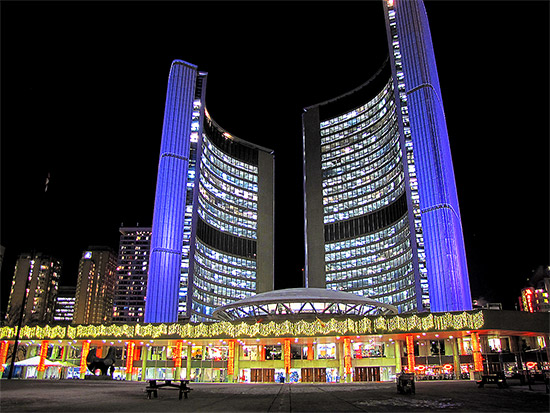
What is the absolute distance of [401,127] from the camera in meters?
125

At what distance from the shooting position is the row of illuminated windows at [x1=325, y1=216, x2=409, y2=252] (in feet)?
425

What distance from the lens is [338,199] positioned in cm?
15875

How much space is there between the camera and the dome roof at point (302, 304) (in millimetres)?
72312

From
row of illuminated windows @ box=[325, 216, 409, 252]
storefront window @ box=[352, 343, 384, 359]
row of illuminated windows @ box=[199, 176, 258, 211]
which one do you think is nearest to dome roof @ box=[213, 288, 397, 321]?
storefront window @ box=[352, 343, 384, 359]

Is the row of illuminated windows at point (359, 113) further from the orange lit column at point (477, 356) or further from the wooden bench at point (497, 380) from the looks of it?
the wooden bench at point (497, 380)

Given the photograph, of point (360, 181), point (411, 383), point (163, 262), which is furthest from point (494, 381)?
point (360, 181)

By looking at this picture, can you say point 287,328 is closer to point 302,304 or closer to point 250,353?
point 250,353

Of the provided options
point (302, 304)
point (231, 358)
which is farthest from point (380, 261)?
point (231, 358)

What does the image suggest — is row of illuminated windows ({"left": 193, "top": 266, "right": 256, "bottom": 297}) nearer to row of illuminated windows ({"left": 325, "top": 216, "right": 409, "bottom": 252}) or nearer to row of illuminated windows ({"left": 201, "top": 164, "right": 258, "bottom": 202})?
row of illuminated windows ({"left": 201, "top": 164, "right": 258, "bottom": 202})

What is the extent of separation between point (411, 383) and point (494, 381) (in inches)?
345

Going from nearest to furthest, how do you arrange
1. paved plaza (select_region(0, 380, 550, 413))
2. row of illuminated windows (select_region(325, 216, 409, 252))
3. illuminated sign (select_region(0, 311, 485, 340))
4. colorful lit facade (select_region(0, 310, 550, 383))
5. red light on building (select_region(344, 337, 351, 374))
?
paved plaza (select_region(0, 380, 550, 413)) → illuminated sign (select_region(0, 311, 485, 340)) → colorful lit facade (select_region(0, 310, 550, 383)) → red light on building (select_region(344, 337, 351, 374)) → row of illuminated windows (select_region(325, 216, 409, 252))

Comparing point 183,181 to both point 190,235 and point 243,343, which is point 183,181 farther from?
point 243,343

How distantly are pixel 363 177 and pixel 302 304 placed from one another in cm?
8346

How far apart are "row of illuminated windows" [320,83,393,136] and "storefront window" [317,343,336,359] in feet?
318
